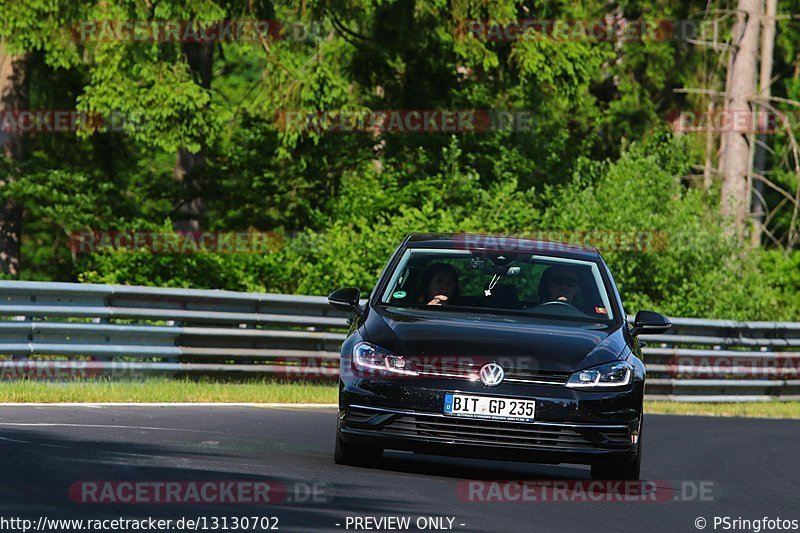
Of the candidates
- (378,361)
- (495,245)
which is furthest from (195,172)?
(378,361)

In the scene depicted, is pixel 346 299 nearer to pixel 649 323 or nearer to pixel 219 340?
pixel 649 323

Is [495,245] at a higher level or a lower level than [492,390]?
higher

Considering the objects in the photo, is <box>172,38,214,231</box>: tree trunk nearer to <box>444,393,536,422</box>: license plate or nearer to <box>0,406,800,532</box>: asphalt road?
<box>0,406,800,532</box>: asphalt road

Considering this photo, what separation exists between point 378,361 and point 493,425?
805 millimetres

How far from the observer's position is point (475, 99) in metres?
32.8

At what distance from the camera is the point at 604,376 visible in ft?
33.2

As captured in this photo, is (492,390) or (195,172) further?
(195,172)

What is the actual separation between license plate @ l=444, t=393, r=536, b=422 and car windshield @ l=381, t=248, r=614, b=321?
4.15ft

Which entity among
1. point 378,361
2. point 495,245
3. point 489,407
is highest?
point 495,245

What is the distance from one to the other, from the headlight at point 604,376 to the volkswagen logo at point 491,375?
0.42 m

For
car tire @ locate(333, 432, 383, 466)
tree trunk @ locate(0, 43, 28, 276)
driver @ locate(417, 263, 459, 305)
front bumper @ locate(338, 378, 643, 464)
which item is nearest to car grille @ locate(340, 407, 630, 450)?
front bumper @ locate(338, 378, 643, 464)

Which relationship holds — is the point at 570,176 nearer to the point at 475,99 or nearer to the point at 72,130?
the point at 475,99

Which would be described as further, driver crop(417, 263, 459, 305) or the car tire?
driver crop(417, 263, 459, 305)

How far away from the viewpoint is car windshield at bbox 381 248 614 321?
1123cm
